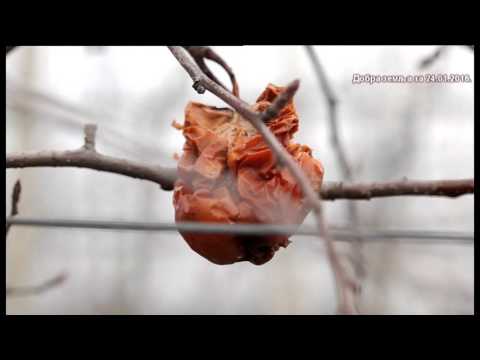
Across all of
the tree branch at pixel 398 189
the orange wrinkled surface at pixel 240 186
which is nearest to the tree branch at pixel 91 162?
the orange wrinkled surface at pixel 240 186

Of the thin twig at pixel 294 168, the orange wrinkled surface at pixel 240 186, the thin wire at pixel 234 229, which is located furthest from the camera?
the orange wrinkled surface at pixel 240 186

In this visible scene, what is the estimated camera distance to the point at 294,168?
56 centimetres

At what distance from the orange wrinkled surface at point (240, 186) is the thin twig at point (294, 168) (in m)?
0.12

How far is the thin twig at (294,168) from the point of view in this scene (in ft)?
1.45

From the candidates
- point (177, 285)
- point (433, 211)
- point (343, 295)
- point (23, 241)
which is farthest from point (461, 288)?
point (23, 241)

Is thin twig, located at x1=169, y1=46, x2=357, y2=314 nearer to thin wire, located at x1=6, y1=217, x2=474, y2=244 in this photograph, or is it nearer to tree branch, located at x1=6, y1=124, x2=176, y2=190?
thin wire, located at x1=6, y1=217, x2=474, y2=244

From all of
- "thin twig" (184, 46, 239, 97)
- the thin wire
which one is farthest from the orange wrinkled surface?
the thin wire

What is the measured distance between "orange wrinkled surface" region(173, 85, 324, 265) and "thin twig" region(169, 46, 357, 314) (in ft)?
0.40

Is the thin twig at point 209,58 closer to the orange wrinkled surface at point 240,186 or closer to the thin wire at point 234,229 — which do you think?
the orange wrinkled surface at point 240,186

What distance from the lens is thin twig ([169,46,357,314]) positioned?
1.45 feet

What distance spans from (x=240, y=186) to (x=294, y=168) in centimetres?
31

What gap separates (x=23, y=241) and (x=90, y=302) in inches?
37.7

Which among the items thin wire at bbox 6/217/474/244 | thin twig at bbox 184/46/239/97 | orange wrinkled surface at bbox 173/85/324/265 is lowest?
thin wire at bbox 6/217/474/244

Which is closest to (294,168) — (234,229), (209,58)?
(234,229)
